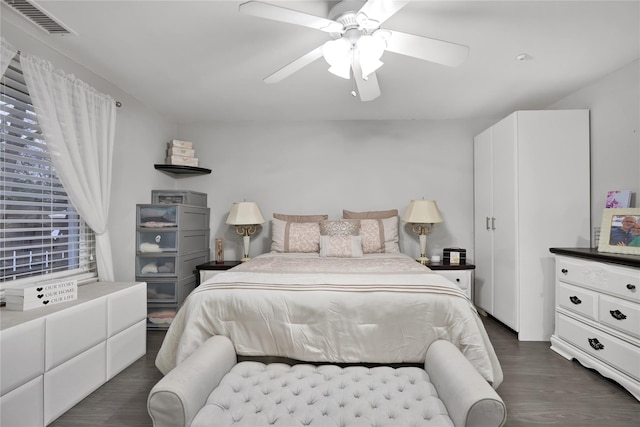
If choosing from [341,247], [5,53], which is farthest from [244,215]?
[5,53]

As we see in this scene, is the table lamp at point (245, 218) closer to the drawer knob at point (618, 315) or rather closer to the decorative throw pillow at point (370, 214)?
the decorative throw pillow at point (370, 214)

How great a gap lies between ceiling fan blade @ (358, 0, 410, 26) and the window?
228 cm

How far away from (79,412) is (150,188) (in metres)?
2.36

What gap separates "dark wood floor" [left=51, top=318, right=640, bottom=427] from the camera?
6.02ft

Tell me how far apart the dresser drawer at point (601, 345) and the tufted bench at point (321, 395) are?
131 cm

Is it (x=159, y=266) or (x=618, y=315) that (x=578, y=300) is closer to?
(x=618, y=315)

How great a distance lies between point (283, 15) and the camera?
5.28 feet

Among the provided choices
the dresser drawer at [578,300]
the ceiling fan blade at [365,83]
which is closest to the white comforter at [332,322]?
the dresser drawer at [578,300]

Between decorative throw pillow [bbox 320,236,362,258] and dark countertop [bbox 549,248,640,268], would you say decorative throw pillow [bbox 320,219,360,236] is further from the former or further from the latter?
dark countertop [bbox 549,248,640,268]

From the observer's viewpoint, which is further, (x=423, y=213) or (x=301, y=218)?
(x=301, y=218)

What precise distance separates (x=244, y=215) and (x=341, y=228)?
115 centimetres

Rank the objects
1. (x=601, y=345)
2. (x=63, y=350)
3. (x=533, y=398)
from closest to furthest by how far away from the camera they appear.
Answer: (x=63, y=350) → (x=533, y=398) → (x=601, y=345)

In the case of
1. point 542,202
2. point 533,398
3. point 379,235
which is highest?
point 542,202

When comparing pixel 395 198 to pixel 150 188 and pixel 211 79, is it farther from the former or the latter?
pixel 150 188
